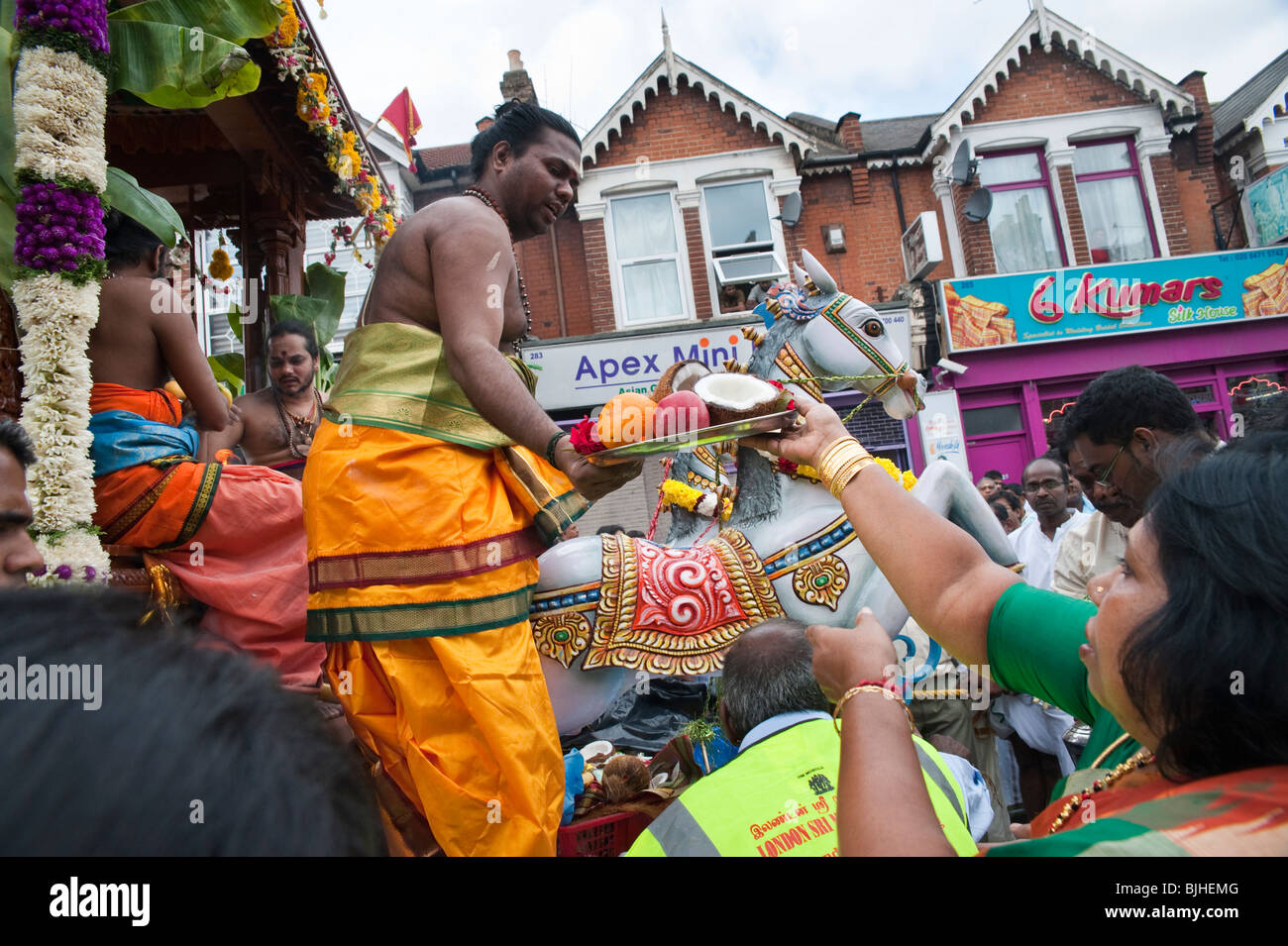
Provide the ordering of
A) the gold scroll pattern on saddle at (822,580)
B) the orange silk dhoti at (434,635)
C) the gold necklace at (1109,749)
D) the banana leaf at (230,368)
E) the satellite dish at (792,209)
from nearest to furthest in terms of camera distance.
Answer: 1. the gold necklace at (1109,749)
2. the orange silk dhoti at (434,635)
3. the gold scroll pattern on saddle at (822,580)
4. the banana leaf at (230,368)
5. the satellite dish at (792,209)

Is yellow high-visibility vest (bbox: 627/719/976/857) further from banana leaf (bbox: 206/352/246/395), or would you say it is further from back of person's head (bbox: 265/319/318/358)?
banana leaf (bbox: 206/352/246/395)

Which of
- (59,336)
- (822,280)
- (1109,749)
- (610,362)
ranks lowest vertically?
(1109,749)

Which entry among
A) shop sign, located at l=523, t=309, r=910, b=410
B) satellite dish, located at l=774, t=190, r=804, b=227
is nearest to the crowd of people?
shop sign, located at l=523, t=309, r=910, b=410

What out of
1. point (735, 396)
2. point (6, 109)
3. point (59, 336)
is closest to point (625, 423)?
point (735, 396)

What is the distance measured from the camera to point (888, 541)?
136 cm

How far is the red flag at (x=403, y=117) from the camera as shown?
9125mm

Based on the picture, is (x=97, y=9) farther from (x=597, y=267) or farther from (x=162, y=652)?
(x=597, y=267)

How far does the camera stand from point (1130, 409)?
2750 mm

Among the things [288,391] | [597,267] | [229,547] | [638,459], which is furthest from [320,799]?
[597,267]

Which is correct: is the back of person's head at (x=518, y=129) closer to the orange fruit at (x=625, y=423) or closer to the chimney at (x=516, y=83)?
the orange fruit at (x=625, y=423)

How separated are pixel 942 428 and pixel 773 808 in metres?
11.5

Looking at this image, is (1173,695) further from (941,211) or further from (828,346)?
(941,211)

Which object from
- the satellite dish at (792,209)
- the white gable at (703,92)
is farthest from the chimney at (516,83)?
the satellite dish at (792,209)

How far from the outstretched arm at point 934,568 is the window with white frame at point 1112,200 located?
1430cm
